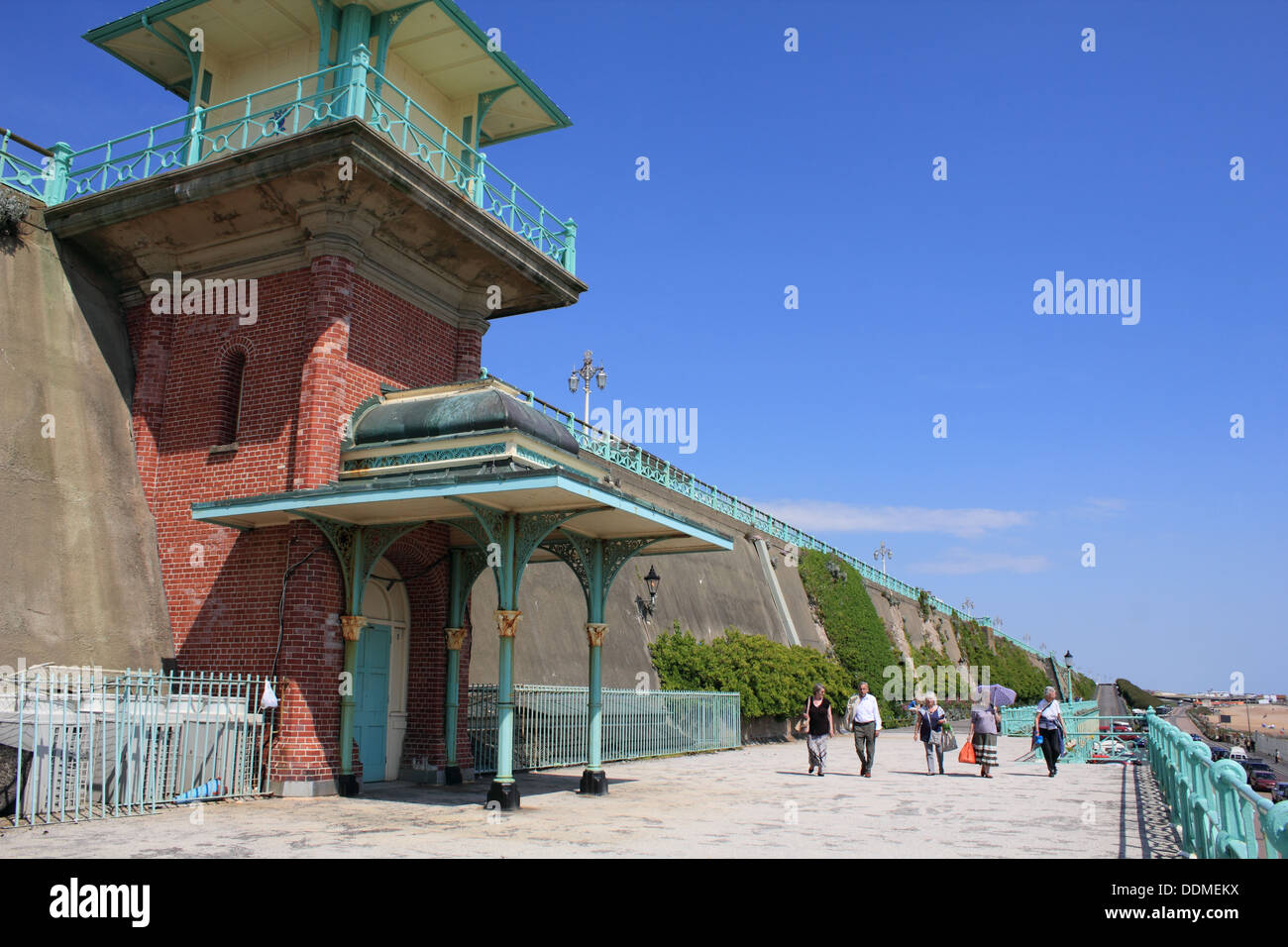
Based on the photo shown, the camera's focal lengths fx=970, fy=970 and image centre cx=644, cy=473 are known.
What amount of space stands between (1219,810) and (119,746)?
1083 cm

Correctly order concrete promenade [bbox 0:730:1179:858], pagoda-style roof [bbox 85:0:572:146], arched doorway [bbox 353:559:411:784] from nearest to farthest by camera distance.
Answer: concrete promenade [bbox 0:730:1179:858]
arched doorway [bbox 353:559:411:784]
pagoda-style roof [bbox 85:0:572:146]

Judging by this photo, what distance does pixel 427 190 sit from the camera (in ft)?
46.8

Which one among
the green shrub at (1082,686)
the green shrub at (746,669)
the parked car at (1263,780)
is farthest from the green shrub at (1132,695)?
the green shrub at (746,669)

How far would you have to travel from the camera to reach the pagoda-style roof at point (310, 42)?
15344mm

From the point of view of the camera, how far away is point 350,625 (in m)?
13.5

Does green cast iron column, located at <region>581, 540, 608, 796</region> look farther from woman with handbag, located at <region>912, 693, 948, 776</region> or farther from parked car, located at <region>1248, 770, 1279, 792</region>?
parked car, located at <region>1248, 770, 1279, 792</region>

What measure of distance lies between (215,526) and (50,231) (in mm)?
5684

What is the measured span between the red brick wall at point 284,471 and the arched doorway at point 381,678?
0.62 feet

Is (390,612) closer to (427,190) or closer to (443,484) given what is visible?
(443,484)

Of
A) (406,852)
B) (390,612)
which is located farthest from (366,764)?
(406,852)

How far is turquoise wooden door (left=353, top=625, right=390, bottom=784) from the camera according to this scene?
566 inches

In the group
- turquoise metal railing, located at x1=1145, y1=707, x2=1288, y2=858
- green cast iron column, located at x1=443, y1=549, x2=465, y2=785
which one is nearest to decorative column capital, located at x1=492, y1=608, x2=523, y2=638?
green cast iron column, located at x1=443, y1=549, x2=465, y2=785

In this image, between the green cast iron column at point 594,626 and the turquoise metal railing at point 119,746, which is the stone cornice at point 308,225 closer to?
the green cast iron column at point 594,626

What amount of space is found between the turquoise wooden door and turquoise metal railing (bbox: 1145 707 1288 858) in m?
10.6
